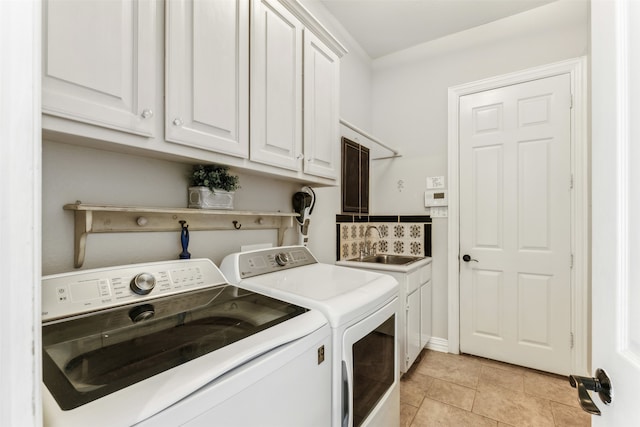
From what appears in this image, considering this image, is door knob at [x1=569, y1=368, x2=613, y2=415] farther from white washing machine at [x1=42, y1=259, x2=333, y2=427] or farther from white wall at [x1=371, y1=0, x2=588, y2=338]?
white wall at [x1=371, y1=0, x2=588, y2=338]

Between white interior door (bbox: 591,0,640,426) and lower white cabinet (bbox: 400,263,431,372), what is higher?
white interior door (bbox: 591,0,640,426)

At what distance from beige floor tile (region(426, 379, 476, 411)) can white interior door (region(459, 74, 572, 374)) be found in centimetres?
59

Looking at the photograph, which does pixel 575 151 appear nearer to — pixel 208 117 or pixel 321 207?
pixel 321 207

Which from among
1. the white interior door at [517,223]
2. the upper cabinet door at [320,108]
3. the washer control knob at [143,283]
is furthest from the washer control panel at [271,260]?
the white interior door at [517,223]

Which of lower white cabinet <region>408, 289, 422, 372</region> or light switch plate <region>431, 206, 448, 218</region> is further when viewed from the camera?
light switch plate <region>431, 206, 448, 218</region>

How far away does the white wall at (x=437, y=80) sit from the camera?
2.34 meters

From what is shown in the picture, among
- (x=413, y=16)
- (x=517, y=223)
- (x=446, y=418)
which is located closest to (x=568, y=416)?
(x=446, y=418)

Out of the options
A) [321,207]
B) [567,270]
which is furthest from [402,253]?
[567,270]

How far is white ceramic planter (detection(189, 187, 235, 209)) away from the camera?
1326 mm

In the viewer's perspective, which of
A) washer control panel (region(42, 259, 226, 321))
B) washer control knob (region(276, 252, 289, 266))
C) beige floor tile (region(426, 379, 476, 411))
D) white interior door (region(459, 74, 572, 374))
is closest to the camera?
washer control panel (region(42, 259, 226, 321))

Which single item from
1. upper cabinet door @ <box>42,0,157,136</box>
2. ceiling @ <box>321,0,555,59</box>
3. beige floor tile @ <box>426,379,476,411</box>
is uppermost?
ceiling @ <box>321,0,555,59</box>

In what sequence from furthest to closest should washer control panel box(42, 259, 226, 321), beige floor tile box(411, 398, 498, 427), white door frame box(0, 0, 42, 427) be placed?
1. beige floor tile box(411, 398, 498, 427)
2. washer control panel box(42, 259, 226, 321)
3. white door frame box(0, 0, 42, 427)

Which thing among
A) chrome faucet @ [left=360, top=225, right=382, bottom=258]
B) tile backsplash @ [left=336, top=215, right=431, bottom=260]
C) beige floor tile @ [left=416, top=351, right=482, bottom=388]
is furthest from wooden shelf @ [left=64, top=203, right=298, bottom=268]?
beige floor tile @ [left=416, top=351, right=482, bottom=388]

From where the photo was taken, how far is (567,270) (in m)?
2.24
